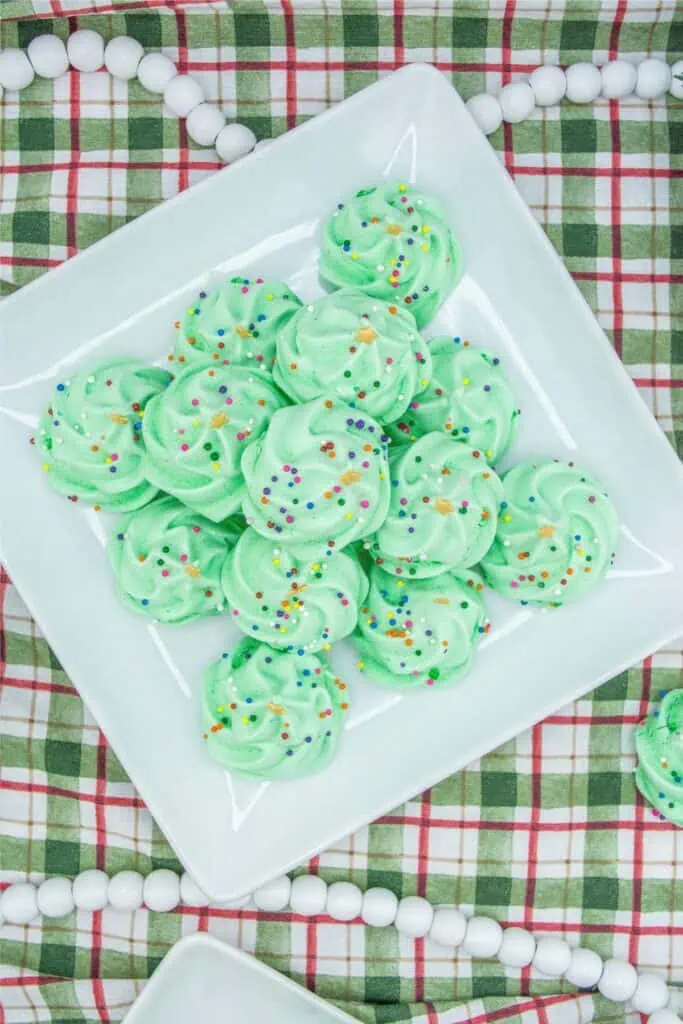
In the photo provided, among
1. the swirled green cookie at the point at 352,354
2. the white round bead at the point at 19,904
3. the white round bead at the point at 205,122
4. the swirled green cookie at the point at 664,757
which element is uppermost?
the white round bead at the point at 205,122

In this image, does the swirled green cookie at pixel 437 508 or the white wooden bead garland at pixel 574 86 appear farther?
the white wooden bead garland at pixel 574 86

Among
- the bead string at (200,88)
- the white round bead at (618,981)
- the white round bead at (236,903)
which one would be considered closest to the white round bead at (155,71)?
the bead string at (200,88)

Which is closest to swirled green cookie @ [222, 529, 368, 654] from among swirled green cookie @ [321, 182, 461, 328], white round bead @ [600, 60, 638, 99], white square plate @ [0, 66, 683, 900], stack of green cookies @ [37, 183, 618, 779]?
stack of green cookies @ [37, 183, 618, 779]

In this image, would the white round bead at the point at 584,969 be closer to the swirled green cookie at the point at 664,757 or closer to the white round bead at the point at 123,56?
the swirled green cookie at the point at 664,757

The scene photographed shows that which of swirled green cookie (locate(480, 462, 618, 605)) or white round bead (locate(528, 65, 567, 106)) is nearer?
swirled green cookie (locate(480, 462, 618, 605))

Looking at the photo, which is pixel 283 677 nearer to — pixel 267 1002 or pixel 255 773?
pixel 255 773

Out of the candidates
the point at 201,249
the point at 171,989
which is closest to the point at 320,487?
the point at 201,249

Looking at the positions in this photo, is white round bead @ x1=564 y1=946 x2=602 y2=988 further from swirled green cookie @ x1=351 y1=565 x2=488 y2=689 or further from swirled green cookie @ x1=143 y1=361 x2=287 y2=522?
swirled green cookie @ x1=143 y1=361 x2=287 y2=522
